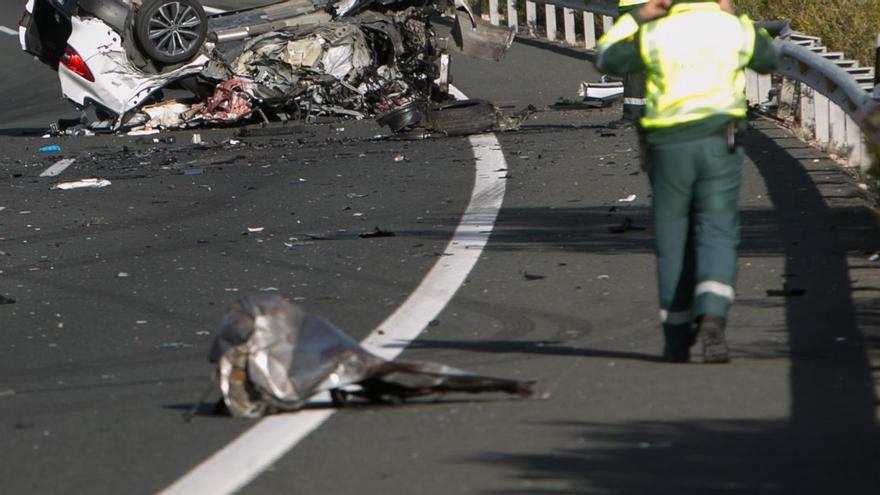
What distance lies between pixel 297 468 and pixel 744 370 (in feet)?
6.66

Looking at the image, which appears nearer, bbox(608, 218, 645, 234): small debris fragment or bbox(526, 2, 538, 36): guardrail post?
bbox(608, 218, 645, 234): small debris fragment

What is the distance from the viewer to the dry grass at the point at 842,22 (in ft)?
63.2

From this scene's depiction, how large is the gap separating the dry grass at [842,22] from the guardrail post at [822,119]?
416 centimetres

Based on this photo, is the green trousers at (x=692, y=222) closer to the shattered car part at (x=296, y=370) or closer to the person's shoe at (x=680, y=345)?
the person's shoe at (x=680, y=345)

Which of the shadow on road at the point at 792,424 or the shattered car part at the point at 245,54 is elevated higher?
the shadow on road at the point at 792,424

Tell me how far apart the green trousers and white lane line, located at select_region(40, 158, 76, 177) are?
9.62 metres

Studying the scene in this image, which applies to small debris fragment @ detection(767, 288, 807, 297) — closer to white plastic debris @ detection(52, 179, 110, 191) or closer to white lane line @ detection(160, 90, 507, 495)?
white lane line @ detection(160, 90, 507, 495)

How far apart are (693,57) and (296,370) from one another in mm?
2128

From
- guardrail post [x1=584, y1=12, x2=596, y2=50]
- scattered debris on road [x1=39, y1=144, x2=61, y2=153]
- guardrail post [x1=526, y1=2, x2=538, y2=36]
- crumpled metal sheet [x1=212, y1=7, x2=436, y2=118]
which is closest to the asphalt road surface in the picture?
scattered debris on road [x1=39, y1=144, x2=61, y2=153]

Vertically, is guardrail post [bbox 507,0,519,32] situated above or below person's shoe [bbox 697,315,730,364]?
below

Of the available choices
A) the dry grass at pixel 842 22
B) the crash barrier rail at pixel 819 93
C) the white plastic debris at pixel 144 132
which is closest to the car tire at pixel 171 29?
the white plastic debris at pixel 144 132

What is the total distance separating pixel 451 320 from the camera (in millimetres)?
8312

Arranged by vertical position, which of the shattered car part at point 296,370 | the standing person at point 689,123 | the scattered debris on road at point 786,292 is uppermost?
the standing person at point 689,123

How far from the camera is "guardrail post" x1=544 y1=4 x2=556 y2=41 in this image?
26.7 meters
